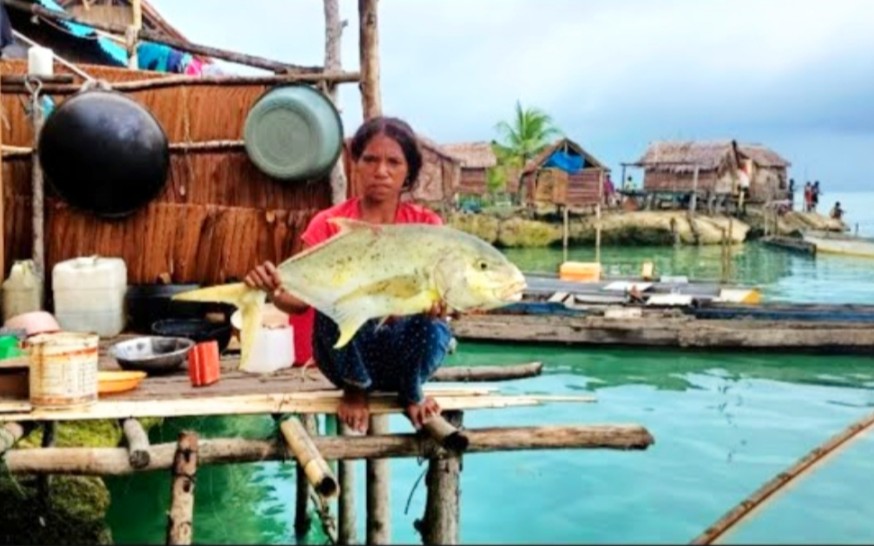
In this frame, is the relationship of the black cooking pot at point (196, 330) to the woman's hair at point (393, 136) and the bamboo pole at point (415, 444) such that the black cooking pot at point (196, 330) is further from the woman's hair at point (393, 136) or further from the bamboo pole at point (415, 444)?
the woman's hair at point (393, 136)

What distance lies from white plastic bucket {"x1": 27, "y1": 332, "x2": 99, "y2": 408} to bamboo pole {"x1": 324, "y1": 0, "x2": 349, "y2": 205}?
10.3ft

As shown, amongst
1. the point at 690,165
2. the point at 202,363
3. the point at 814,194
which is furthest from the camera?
the point at 814,194

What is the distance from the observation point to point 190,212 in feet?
24.8

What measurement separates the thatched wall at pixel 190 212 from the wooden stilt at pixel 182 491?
11.6 feet

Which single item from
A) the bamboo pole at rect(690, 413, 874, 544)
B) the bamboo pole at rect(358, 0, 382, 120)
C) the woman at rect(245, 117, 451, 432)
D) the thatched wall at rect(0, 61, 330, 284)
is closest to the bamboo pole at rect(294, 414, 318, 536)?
the thatched wall at rect(0, 61, 330, 284)

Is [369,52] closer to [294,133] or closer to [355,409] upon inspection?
[294,133]

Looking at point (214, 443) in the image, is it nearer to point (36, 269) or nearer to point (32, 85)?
point (36, 269)

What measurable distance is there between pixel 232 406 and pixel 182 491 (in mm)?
741

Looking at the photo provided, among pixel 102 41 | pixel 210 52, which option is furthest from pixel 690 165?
pixel 210 52

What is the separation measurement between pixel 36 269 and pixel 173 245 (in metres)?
1.12

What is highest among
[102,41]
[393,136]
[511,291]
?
[102,41]

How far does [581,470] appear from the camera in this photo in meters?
9.45

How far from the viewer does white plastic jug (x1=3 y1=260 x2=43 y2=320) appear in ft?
23.0

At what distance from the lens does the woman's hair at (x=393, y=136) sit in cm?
419
